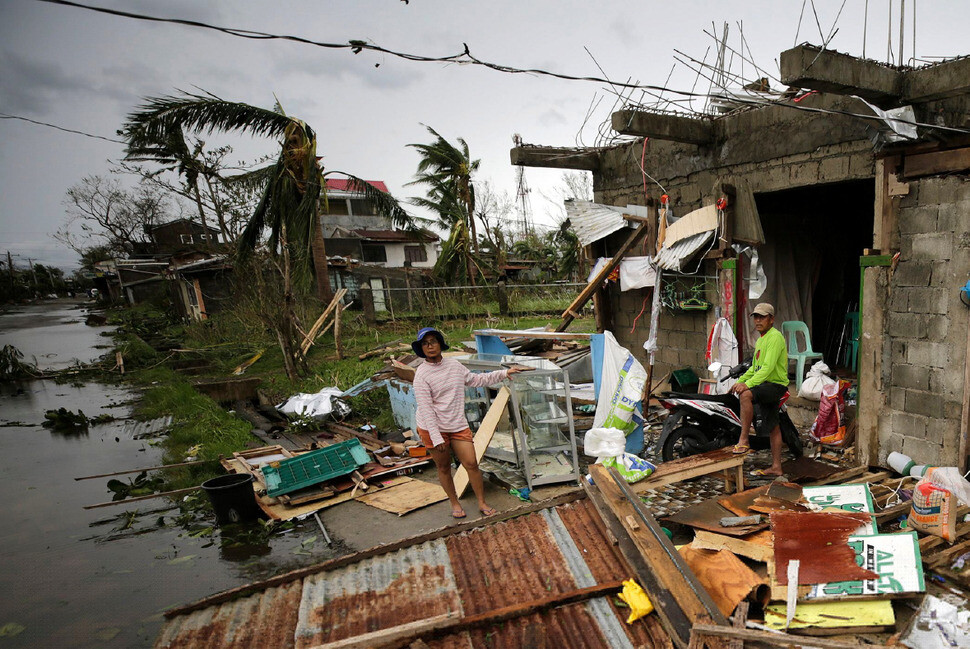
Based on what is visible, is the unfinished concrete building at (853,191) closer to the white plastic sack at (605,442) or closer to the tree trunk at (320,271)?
the white plastic sack at (605,442)

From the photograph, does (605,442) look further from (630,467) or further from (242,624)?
(242,624)

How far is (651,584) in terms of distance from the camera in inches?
113

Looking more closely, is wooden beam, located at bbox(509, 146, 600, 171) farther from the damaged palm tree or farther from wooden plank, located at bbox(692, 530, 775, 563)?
wooden plank, located at bbox(692, 530, 775, 563)

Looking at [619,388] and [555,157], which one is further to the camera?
[555,157]

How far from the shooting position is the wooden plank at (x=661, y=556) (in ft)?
8.53

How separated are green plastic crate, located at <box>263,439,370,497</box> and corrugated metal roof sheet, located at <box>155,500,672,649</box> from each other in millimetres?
2575

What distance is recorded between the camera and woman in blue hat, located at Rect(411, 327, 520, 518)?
15.3ft

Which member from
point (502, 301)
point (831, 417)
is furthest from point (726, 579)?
point (502, 301)

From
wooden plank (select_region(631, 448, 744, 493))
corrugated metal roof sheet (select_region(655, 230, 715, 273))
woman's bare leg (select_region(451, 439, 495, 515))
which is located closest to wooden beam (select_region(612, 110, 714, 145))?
corrugated metal roof sheet (select_region(655, 230, 715, 273))

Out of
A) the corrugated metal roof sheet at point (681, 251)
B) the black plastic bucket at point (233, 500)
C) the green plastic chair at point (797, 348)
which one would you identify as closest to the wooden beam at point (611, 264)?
the corrugated metal roof sheet at point (681, 251)

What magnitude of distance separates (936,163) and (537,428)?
450 centimetres

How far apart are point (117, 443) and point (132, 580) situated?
17.4 ft

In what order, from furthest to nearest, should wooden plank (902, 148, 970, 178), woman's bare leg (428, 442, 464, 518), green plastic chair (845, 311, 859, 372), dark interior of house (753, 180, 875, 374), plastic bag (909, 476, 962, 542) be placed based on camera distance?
1. green plastic chair (845, 311, 859, 372)
2. dark interior of house (753, 180, 875, 374)
3. woman's bare leg (428, 442, 464, 518)
4. wooden plank (902, 148, 970, 178)
5. plastic bag (909, 476, 962, 542)

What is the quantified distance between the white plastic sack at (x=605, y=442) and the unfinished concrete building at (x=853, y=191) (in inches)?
100
